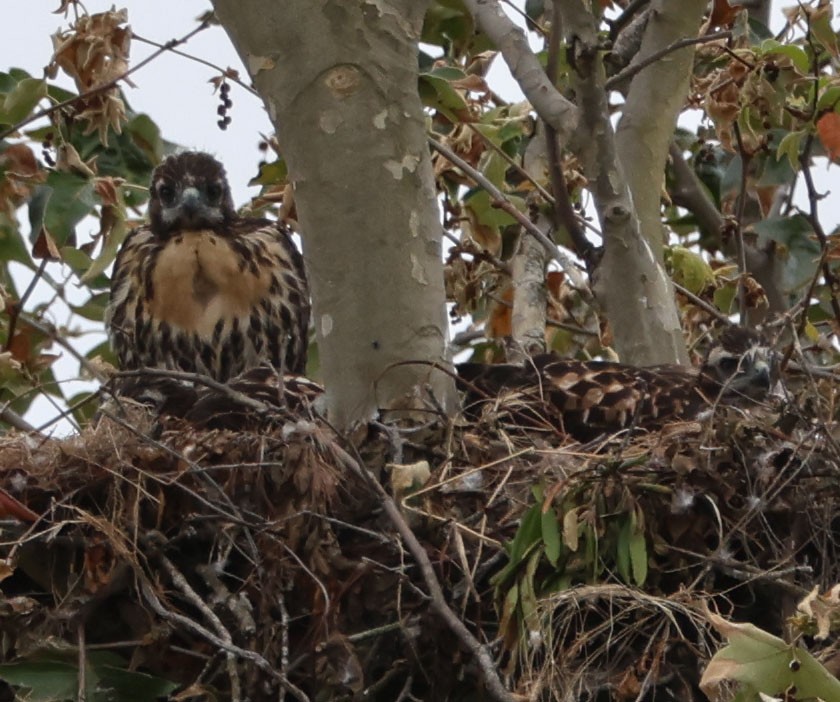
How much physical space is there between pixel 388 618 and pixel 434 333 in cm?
79

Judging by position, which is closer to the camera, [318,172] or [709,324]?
[318,172]

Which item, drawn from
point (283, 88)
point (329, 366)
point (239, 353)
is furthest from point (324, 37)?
point (239, 353)

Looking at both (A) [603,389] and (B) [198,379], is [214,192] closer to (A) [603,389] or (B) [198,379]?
(A) [603,389]

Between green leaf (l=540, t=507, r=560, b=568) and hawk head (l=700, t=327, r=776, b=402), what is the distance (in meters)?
1.14

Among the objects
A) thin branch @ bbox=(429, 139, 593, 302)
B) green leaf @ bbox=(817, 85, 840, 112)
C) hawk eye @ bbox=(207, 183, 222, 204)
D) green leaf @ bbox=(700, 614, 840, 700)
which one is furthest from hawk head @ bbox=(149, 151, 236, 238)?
green leaf @ bbox=(700, 614, 840, 700)

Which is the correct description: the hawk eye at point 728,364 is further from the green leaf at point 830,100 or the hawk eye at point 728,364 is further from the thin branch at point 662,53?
the thin branch at point 662,53

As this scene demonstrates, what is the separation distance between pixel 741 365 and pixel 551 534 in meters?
1.49

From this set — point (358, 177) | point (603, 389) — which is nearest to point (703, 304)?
point (603, 389)

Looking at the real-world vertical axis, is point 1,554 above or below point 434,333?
below

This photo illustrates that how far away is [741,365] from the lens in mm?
5598

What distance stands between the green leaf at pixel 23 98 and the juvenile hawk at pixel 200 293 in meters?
1.03

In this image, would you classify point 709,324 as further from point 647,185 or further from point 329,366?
point 329,366

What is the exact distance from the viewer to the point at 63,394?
6.73 metres

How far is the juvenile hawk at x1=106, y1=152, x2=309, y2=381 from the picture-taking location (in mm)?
6789
